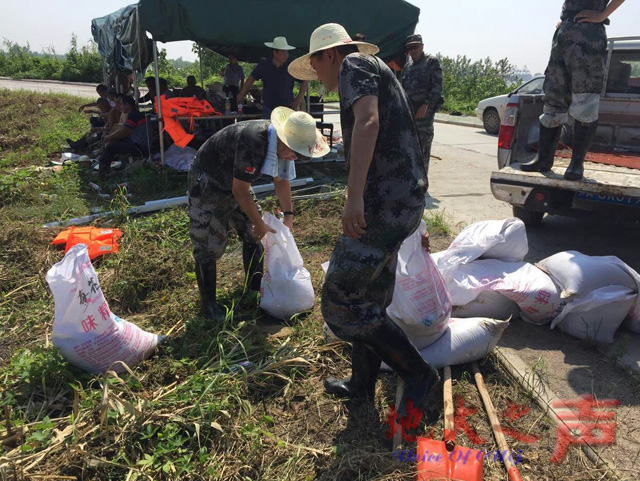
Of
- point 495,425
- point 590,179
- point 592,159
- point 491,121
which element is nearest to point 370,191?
point 495,425

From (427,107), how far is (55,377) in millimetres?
5292

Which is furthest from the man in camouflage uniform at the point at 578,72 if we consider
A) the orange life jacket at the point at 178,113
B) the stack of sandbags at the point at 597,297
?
the orange life jacket at the point at 178,113

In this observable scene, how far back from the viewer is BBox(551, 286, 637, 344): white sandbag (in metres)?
2.85

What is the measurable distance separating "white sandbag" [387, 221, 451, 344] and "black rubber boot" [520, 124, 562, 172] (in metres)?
2.24

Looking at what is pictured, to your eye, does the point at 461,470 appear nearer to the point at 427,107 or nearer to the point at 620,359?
the point at 620,359

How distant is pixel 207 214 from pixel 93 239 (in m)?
1.72

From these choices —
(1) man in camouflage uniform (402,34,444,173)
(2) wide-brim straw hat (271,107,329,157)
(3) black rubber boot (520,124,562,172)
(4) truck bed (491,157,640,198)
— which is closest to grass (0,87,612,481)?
(2) wide-brim straw hat (271,107,329,157)

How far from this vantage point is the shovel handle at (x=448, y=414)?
2.00 meters

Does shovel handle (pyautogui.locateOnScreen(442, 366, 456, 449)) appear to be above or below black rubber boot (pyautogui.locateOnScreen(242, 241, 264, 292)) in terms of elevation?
below

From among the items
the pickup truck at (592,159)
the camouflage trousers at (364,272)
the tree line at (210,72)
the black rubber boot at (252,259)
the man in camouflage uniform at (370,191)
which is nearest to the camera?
the man in camouflage uniform at (370,191)

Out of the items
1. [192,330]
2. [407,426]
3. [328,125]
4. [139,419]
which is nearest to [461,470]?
[407,426]

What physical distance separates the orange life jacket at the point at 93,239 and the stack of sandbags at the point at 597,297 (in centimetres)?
357

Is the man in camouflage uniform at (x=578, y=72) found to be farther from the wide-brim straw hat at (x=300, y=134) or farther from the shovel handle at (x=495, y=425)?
the wide-brim straw hat at (x=300, y=134)

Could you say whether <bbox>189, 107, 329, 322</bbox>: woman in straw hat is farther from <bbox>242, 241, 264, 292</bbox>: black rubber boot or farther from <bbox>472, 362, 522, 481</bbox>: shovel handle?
<bbox>472, 362, 522, 481</bbox>: shovel handle
